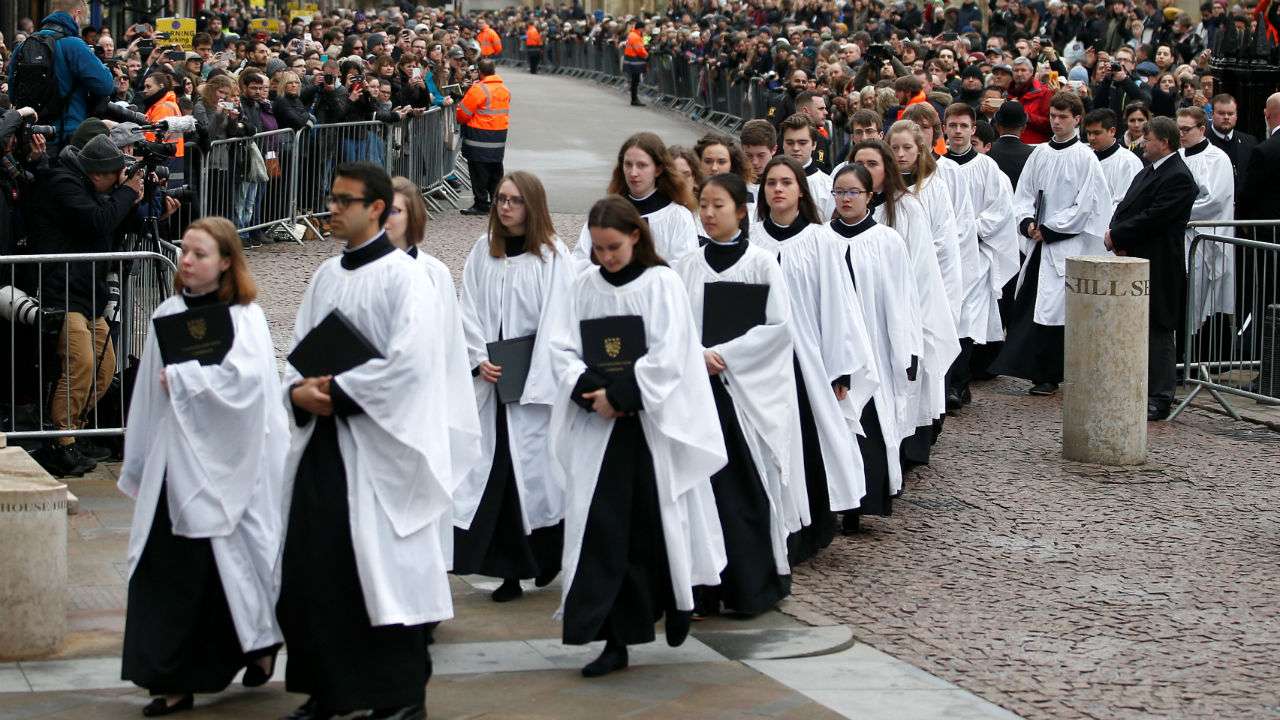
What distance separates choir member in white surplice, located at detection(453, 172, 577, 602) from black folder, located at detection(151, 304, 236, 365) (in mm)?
1658

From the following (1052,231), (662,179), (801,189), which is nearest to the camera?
(801,189)

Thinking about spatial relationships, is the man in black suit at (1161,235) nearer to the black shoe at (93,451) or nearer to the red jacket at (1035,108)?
the red jacket at (1035,108)

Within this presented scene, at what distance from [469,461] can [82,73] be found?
657cm

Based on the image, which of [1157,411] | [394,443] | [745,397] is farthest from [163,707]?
[1157,411]

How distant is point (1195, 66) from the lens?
21328mm

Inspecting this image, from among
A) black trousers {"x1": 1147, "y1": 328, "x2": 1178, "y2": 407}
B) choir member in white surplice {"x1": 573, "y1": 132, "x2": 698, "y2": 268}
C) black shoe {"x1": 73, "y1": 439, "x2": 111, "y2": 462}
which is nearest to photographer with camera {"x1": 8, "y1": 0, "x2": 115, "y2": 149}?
black shoe {"x1": 73, "y1": 439, "x2": 111, "y2": 462}

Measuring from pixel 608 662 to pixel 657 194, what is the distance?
2.70 metres

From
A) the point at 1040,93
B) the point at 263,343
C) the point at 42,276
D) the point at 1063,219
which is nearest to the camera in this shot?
the point at 263,343

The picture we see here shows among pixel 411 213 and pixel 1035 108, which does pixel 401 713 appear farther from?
pixel 1035 108

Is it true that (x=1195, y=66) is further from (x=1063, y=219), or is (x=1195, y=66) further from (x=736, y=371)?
(x=736, y=371)

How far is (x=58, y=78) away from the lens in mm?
12297

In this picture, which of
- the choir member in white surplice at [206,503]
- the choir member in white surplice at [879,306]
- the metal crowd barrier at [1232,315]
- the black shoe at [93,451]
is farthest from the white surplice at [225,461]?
the metal crowd barrier at [1232,315]

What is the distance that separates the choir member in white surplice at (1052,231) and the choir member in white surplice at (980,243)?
0.58ft

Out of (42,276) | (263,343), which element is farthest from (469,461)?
(42,276)
